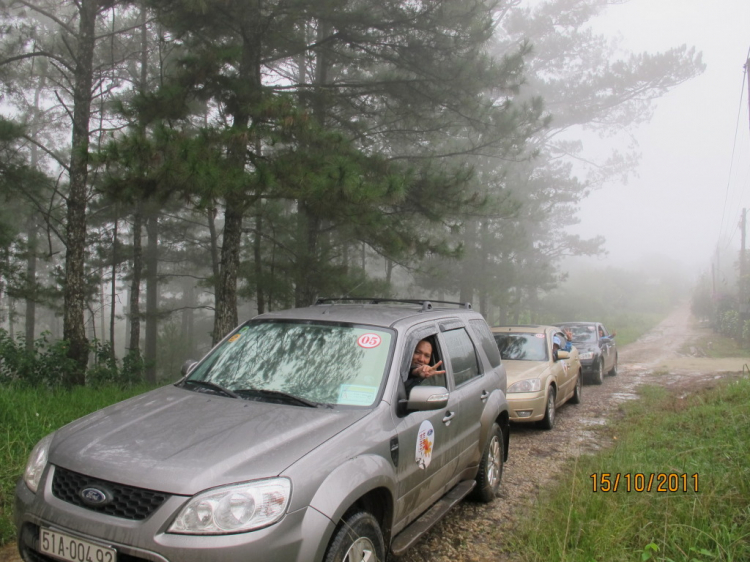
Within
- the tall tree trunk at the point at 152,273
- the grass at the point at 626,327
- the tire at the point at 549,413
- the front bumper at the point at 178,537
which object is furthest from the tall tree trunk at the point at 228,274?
the grass at the point at 626,327

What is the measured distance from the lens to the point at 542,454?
23.8 ft

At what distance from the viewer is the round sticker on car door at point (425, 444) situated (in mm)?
3918

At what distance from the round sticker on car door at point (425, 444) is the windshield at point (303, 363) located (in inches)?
19.4

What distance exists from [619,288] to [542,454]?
60.9 meters

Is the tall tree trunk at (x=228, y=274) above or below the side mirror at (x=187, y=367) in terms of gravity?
above

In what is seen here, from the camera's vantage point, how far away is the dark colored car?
13.9 meters

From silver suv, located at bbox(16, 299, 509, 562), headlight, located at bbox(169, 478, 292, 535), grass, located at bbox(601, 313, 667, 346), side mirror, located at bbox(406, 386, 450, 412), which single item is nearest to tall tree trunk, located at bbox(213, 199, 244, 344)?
silver suv, located at bbox(16, 299, 509, 562)

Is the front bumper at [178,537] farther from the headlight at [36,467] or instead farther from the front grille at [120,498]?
the headlight at [36,467]

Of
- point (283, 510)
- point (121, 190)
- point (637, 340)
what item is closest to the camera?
point (283, 510)

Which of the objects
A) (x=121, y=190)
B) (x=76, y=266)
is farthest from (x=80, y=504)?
Answer: (x=76, y=266)

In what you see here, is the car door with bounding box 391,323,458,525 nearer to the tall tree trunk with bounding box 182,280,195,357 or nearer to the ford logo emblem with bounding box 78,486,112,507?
the ford logo emblem with bounding box 78,486,112,507

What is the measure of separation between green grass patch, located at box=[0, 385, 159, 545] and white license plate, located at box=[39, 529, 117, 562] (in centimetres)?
170

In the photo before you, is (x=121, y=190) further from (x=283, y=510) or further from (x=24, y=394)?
(x=283, y=510)
